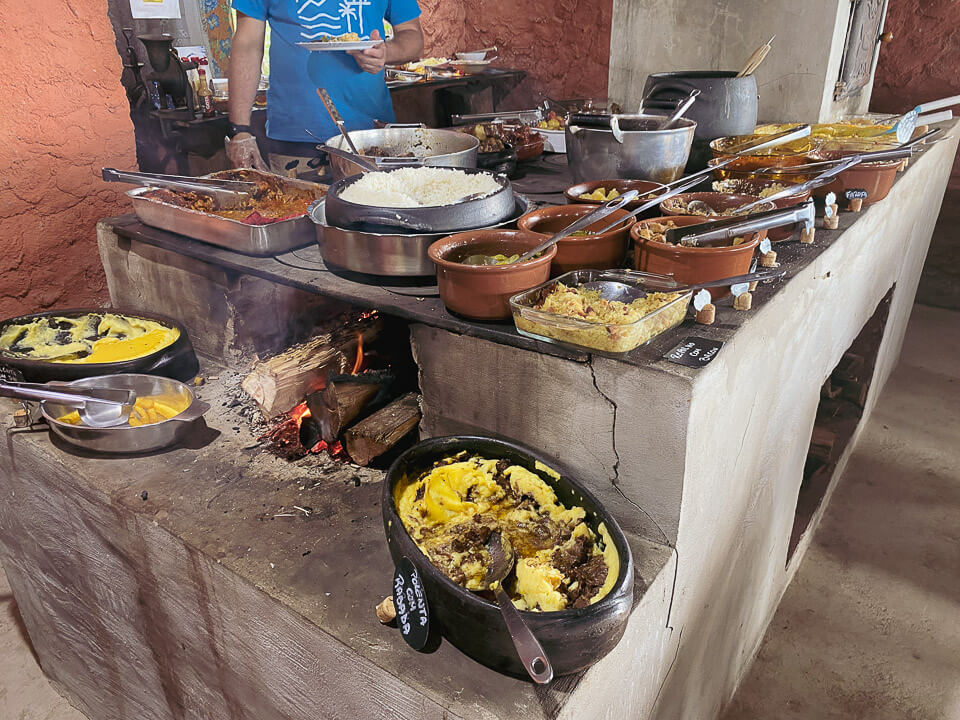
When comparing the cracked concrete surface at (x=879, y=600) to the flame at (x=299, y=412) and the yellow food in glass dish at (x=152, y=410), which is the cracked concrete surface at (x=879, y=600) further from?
the yellow food in glass dish at (x=152, y=410)

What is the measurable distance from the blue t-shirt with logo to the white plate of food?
3.9 inches

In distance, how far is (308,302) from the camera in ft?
9.07

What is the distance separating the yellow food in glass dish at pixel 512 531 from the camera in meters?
1.44

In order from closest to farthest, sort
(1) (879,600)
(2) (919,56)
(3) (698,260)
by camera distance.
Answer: (3) (698,260)
(1) (879,600)
(2) (919,56)

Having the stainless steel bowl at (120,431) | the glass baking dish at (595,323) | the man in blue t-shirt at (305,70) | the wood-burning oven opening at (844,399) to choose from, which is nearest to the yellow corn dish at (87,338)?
the stainless steel bowl at (120,431)

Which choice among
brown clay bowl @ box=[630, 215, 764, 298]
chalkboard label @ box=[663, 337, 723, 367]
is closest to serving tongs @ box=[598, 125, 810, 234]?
brown clay bowl @ box=[630, 215, 764, 298]

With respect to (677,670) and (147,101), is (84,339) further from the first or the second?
(147,101)

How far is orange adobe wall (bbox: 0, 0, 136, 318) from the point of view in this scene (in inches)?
112

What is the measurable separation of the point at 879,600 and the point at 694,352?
7.85ft

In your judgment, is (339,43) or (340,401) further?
(339,43)

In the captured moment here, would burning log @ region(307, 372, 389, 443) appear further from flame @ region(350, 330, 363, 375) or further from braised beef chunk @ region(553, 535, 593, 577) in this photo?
braised beef chunk @ region(553, 535, 593, 577)

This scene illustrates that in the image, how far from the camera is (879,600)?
3.25 metres

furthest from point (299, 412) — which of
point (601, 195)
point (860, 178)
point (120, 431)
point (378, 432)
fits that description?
point (860, 178)

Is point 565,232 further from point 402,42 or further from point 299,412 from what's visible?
point 402,42
